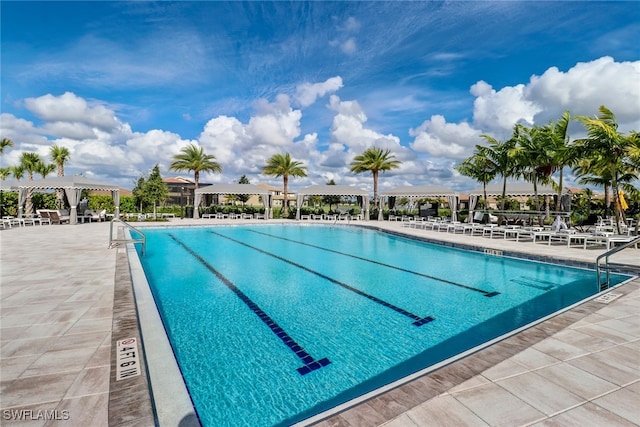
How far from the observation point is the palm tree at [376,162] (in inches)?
1009

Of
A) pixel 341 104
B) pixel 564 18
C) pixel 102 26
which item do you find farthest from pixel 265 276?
pixel 341 104

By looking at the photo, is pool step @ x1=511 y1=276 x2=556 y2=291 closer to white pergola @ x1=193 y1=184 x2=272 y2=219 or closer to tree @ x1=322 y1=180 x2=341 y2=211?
white pergola @ x1=193 y1=184 x2=272 y2=219

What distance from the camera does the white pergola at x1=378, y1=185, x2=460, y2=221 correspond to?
2294 cm

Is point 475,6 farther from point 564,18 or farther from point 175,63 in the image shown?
point 175,63

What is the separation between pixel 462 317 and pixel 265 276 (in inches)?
173

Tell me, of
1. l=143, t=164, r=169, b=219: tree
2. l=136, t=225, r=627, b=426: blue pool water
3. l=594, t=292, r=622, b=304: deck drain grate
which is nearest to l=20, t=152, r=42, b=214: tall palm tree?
l=143, t=164, r=169, b=219: tree

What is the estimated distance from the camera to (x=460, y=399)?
6.48 feet

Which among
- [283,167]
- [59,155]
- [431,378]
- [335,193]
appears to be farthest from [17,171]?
[431,378]

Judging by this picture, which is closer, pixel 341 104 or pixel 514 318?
pixel 514 318

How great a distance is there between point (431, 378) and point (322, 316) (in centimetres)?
267

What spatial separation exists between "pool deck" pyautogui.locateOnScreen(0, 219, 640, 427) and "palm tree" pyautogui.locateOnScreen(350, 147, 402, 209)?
22.3 meters

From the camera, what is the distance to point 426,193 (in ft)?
76.2

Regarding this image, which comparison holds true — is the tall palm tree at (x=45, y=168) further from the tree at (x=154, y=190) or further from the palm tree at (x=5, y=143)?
the tree at (x=154, y=190)

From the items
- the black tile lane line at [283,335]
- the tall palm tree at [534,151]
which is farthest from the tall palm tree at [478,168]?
the black tile lane line at [283,335]
